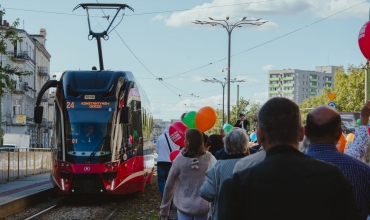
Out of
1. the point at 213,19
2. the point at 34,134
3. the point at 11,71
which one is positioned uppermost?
the point at 213,19

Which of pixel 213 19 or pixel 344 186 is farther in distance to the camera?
pixel 213 19

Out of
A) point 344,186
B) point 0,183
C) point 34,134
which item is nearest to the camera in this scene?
point 344,186

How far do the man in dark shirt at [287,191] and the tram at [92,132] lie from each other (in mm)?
14882

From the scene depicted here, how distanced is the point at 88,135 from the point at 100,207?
2.01 meters

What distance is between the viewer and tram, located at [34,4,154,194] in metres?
18.4

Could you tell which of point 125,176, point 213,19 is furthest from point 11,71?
point 213,19

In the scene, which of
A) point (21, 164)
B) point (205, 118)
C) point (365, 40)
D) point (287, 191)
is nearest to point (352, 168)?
point (287, 191)

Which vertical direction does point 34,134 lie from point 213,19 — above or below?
below

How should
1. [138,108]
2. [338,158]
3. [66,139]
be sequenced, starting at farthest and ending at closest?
[138,108] < [66,139] < [338,158]

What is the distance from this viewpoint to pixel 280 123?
11.9ft

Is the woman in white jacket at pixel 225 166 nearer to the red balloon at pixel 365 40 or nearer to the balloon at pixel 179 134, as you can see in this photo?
the red balloon at pixel 365 40

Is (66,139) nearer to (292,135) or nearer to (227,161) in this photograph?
(227,161)

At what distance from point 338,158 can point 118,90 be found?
1432cm

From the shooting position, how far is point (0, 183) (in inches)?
1045
